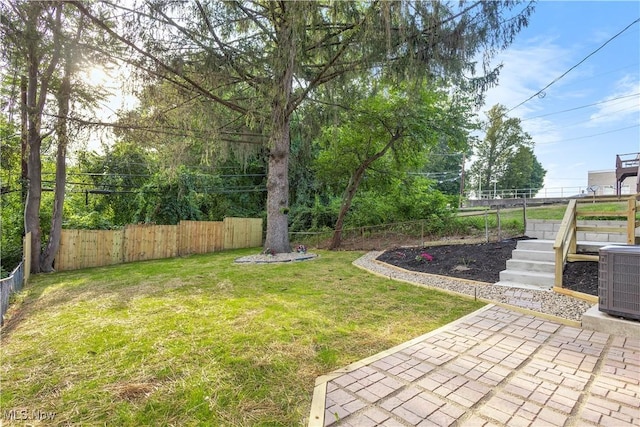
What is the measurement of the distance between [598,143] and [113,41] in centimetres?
2587

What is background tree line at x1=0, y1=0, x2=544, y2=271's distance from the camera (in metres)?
5.27

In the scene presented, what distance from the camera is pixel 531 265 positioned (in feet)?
15.8

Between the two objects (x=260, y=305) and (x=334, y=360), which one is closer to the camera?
(x=334, y=360)

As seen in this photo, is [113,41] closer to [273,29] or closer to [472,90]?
[273,29]

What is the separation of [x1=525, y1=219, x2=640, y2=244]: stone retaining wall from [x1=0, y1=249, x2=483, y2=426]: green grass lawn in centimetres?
350

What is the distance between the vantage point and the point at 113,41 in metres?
5.61

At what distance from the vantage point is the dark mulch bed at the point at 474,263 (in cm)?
429

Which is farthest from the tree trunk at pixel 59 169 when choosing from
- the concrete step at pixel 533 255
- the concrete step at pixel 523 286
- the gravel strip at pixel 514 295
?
the concrete step at pixel 533 255

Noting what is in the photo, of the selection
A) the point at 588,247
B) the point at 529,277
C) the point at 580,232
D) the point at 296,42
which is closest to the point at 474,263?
the point at 529,277

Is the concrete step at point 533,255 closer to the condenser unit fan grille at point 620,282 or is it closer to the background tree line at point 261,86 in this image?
the condenser unit fan grille at point 620,282

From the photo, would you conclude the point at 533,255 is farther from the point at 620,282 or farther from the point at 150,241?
the point at 150,241

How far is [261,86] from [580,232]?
7.10 meters

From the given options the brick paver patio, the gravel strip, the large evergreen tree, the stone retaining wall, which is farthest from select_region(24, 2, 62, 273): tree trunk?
the stone retaining wall

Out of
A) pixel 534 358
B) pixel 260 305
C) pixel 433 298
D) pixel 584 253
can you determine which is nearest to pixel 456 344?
pixel 534 358
